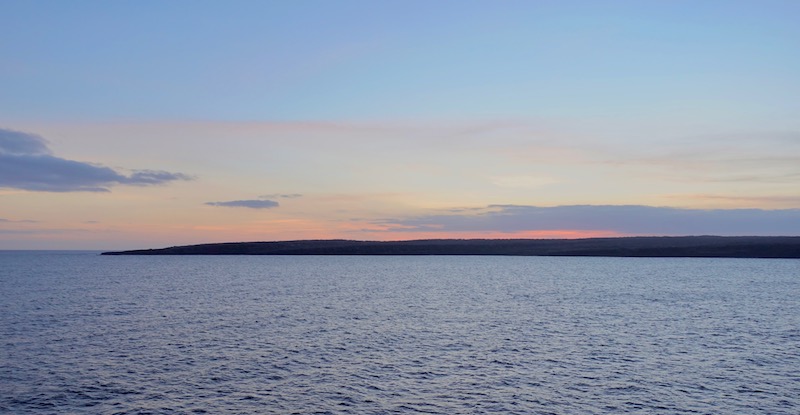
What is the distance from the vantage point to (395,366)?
4362cm

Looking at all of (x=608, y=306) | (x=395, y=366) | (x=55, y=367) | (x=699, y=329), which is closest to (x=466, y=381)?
(x=395, y=366)

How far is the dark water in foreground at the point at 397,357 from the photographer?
114 feet

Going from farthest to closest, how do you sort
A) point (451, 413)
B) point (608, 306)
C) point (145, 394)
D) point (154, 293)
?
point (154, 293), point (608, 306), point (145, 394), point (451, 413)

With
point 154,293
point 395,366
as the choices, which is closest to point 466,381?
point 395,366

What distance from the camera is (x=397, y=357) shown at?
4684 cm

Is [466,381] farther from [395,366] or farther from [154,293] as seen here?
[154,293]

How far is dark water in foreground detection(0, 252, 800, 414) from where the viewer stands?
3475 centimetres

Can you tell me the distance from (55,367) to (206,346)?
458 inches

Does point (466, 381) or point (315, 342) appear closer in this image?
point (466, 381)

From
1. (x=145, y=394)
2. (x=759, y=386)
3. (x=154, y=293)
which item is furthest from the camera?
(x=154, y=293)

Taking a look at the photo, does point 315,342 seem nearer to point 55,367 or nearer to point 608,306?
point 55,367

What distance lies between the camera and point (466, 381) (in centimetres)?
3941

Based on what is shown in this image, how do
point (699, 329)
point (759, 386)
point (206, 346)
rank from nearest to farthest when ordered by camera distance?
point (759, 386) → point (206, 346) → point (699, 329)

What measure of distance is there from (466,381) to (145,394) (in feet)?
62.9
